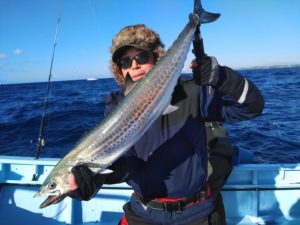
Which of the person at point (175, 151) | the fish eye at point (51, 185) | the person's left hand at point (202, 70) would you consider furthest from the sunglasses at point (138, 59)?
the fish eye at point (51, 185)

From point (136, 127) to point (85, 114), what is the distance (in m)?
14.6

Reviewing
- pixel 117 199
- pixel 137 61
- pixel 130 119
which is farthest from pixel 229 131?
pixel 130 119

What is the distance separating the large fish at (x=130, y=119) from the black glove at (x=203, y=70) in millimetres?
128

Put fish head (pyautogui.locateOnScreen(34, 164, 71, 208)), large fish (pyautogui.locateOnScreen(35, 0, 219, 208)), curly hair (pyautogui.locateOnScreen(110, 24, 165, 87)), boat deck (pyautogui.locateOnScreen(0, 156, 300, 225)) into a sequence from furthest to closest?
1. boat deck (pyautogui.locateOnScreen(0, 156, 300, 225))
2. curly hair (pyautogui.locateOnScreen(110, 24, 165, 87))
3. fish head (pyautogui.locateOnScreen(34, 164, 71, 208))
4. large fish (pyautogui.locateOnScreen(35, 0, 219, 208))

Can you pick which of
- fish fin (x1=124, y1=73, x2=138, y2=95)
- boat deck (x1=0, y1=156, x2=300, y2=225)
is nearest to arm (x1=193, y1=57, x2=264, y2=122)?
fish fin (x1=124, y1=73, x2=138, y2=95)

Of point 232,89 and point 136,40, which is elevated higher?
point 136,40

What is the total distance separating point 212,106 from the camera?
2.89m

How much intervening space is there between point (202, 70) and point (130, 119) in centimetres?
70

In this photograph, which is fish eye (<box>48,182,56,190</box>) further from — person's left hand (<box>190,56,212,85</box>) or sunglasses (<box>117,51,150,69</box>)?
person's left hand (<box>190,56,212,85</box>)

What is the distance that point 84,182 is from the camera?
2.70 m

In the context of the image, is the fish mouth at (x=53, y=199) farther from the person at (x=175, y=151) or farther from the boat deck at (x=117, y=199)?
the boat deck at (x=117, y=199)

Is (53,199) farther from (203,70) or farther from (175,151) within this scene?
(203,70)

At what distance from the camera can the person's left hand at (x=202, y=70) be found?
2.64 m

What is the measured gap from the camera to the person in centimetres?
271
